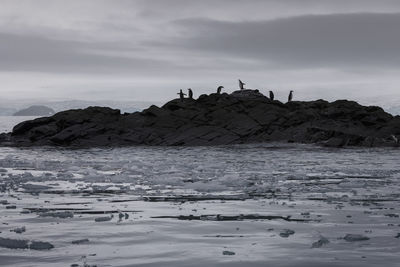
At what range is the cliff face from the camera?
46.3 meters

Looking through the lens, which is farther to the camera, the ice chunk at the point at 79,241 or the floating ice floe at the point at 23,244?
the ice chunk at the point at 79,241

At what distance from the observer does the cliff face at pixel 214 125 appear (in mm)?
46281

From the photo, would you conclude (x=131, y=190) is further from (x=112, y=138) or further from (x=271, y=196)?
(x=112, y=138)

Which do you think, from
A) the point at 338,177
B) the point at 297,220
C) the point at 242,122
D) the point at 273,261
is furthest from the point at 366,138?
the point at 273,261

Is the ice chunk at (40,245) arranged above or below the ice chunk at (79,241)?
above

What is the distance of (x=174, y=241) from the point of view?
6660 millimetres

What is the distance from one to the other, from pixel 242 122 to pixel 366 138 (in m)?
12.0

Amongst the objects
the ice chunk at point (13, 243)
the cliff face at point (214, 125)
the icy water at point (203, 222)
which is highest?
the cliff face at point (214, 125)

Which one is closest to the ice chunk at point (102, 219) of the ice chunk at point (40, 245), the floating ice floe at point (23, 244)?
the floating ice floe at point (23, 244)

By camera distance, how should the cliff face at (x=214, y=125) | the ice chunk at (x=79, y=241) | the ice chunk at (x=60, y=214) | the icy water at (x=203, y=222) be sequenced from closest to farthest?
the icy water at (x=203, y=222) → the ice chunk at (x=79, y=241) → the ice chunk at (x=60, y=214) → the cliff face at (x=214, y=125)

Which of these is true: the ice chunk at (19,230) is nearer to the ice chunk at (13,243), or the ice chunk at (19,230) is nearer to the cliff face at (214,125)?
the ice chunk at (13,243)

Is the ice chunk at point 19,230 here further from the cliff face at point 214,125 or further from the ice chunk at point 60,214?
the cliff face at point 214,125

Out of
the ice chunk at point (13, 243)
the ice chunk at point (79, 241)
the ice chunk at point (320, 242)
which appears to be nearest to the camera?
the ice chunk at point (13, 243)

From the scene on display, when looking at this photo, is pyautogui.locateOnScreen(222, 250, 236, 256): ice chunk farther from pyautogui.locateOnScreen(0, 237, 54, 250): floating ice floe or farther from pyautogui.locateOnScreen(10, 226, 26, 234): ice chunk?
pyautogui.locateOnScreen(10, 226, 26, 234): ice chunk
